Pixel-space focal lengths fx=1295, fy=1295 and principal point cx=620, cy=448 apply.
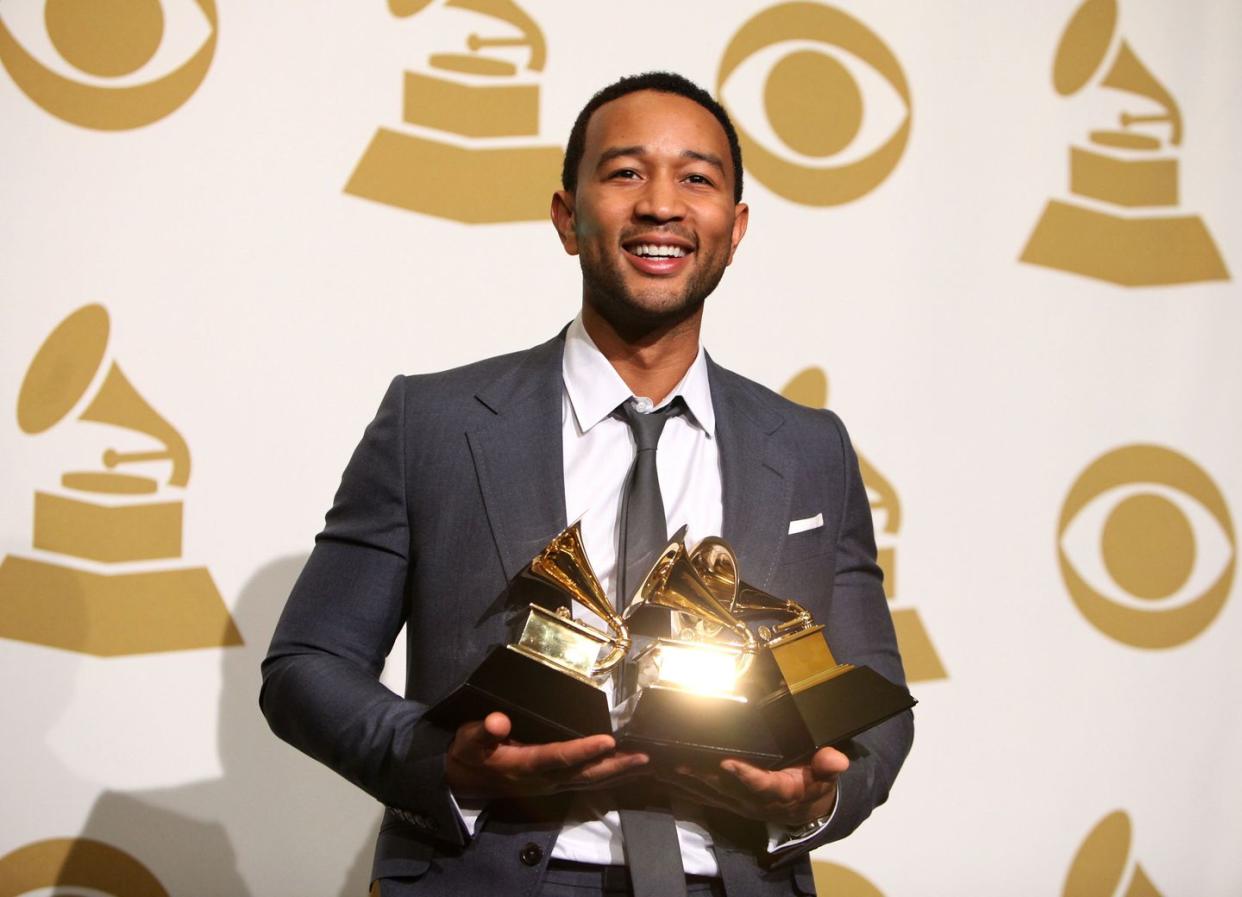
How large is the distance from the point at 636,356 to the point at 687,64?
1.23 meters

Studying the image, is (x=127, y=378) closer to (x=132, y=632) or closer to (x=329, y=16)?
(x=132, y=632)

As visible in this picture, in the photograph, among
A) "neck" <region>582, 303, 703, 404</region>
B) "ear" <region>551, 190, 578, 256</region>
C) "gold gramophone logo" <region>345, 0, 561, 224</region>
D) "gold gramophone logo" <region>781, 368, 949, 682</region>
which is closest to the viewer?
"neck" <region>582, 303, 703, 404</region>

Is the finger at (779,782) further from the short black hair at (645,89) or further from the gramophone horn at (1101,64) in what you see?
the gramophone horn at (1101,64)

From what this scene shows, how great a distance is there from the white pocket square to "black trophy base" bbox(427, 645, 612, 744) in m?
0.53

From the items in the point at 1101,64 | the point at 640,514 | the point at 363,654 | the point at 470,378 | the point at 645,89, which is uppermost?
the point at 1101,64

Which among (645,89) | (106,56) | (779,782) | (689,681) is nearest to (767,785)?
(779,782)

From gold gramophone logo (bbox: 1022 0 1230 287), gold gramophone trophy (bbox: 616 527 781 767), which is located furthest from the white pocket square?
gold gramophone logo (bbox: 1022 0 1230 287)

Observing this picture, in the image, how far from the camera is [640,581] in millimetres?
1551

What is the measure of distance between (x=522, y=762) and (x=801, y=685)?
1.02 feet

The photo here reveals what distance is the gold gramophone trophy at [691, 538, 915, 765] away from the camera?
1.38 m

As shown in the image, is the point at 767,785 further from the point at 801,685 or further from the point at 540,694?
the point at 540,694

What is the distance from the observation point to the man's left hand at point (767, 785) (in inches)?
54.2

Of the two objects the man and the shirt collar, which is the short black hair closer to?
the man

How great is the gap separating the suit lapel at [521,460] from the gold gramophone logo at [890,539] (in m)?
1.14
